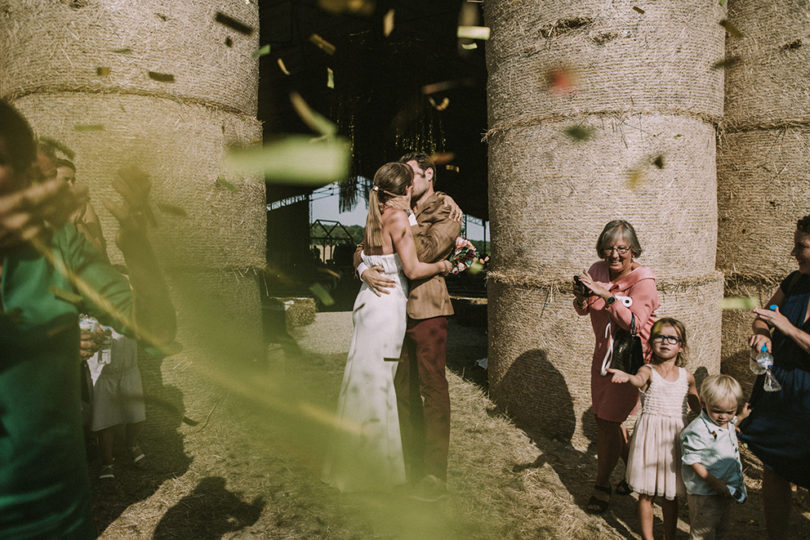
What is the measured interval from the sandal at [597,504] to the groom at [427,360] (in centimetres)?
88

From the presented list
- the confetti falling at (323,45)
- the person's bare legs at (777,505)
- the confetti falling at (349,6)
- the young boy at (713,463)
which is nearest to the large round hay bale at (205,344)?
the young boy at (713,463)

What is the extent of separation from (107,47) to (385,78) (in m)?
6.57

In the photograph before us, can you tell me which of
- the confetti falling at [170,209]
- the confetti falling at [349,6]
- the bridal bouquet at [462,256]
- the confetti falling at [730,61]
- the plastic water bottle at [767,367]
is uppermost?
the confetti falling at [349,6]

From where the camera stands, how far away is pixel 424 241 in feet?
9.57

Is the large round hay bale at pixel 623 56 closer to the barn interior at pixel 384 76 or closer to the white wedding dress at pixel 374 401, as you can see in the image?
the white wedding dress at pixel 374 401

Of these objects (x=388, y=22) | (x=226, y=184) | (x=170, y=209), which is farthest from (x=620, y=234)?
(x=388, y=22)

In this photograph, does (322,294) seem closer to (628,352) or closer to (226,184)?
(226,184)

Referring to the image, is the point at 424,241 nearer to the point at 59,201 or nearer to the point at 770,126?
the point at 59,201

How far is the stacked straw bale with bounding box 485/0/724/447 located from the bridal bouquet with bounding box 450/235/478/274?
92cm

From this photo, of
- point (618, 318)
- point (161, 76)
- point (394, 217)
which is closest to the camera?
point (618, 318)

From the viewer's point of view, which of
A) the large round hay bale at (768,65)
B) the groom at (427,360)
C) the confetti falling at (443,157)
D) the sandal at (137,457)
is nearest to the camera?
the groom at (427,360)

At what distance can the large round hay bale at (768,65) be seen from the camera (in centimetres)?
373

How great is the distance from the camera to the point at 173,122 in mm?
3555

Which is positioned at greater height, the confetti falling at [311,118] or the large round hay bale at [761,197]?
the confetti falling at [311,118]
